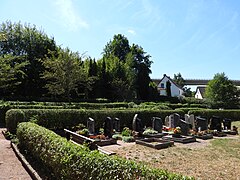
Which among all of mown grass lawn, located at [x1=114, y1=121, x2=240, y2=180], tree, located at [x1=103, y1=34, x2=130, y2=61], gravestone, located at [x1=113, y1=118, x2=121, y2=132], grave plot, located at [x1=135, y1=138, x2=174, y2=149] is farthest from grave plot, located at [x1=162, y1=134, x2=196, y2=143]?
tree, located at [x1=103, y1=34, x2=130, y2=61]

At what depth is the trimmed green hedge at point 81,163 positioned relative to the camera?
13.6 feet

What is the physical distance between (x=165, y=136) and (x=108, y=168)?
1068cm

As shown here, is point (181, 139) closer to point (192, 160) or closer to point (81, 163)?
point (192, 160)

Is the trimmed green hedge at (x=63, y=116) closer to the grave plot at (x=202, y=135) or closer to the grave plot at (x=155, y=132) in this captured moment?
the grave plot at (x=155, y=132)

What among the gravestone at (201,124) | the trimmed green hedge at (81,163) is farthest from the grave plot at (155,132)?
the trimmed green hedge at (81,163)

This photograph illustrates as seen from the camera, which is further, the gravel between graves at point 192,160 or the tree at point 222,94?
the tree at point 222,94

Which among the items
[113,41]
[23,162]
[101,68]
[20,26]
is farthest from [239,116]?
[113,41]

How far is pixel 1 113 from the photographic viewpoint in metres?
18.5

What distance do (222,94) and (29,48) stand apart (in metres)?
32.7

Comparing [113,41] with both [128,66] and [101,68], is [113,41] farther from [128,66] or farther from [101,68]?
[101,68]

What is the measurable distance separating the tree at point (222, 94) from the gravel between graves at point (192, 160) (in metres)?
34.1

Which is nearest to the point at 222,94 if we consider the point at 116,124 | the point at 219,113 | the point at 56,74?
the point at 219,113

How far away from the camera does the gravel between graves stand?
24.7ft

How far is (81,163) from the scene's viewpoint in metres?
5.11
